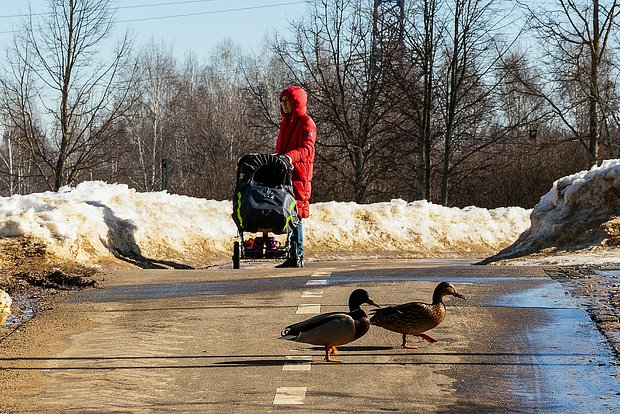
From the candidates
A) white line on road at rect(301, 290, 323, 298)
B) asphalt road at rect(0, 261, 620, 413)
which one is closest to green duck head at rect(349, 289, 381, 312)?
asphalt road at rect(0, 261, 620, 413)

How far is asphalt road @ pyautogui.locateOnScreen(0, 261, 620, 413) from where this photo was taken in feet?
23.9

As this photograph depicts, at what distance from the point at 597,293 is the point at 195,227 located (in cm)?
1374

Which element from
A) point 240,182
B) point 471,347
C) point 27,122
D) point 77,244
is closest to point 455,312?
point 471,347

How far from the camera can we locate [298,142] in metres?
18.5

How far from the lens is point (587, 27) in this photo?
39.1m

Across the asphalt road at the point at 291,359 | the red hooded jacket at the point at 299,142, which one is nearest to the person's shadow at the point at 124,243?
the red hooded jacket at the point at 299,142

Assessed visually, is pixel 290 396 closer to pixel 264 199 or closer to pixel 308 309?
pixel 308 309

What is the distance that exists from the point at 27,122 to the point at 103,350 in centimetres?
2991

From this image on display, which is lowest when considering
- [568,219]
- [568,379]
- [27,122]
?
[568,379]

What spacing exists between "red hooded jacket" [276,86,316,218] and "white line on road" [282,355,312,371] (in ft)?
31.8

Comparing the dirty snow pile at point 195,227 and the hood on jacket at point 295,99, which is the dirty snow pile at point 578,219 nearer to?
the hood on jacket at point 295,99

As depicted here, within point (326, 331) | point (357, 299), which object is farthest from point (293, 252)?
point (326, 331)

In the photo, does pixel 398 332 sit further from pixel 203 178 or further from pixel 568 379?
pixel 203 178

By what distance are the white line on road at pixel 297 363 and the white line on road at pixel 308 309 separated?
2070 mm
